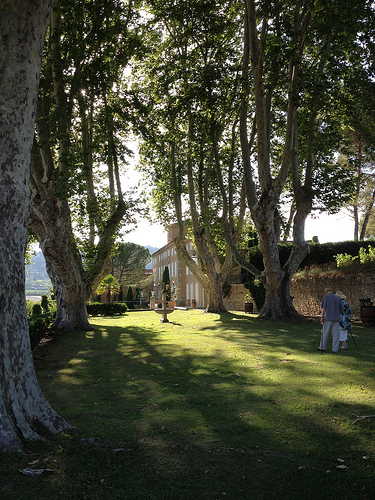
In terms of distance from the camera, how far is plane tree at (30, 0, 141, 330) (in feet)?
46.3

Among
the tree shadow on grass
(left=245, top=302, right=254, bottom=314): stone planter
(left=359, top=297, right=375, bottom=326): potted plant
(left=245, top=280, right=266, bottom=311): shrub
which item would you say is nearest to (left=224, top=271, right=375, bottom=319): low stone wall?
(left=359, top=297, right=375, bottom=326): potted plant

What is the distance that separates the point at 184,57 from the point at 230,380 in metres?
17.9

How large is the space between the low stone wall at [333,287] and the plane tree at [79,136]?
991 centimetres

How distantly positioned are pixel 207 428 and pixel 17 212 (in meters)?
3.11

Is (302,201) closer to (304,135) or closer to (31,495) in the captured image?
(304,135)

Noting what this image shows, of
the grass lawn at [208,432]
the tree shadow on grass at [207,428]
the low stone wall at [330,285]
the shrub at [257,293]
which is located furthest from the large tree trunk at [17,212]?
the shrub at [257,293]

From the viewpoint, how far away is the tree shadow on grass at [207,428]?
10.6 feet

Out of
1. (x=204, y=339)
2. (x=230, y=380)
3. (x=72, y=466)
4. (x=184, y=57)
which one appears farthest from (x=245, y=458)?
(x=184, y=57)

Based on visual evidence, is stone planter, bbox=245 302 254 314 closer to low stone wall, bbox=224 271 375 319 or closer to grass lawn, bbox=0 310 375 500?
low stone wall, bbox=224 271 375 319

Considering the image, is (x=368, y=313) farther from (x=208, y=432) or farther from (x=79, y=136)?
(x=79, y=136)

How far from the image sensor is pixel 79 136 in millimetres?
19484

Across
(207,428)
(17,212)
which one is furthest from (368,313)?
(17,212)

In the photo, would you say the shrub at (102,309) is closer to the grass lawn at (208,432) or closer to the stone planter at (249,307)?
the stone planter at (249,307)

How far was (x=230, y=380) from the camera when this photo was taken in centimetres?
669
